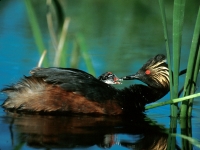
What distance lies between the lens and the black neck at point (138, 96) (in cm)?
869

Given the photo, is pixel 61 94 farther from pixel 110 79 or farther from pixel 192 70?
pixel 192 70

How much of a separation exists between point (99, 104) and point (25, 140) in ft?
5.82

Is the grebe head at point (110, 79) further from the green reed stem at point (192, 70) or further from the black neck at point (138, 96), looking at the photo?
the green reed stem at point (192, 70)

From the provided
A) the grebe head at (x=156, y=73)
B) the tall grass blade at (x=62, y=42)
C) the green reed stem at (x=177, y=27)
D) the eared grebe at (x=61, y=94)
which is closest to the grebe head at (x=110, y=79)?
the grebe head at (x=156, y=73)

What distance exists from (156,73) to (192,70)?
47.5 inches

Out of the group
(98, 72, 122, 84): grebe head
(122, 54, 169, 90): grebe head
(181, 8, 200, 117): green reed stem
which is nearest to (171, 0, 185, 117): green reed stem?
(181, 8, 200, 117): green reed stem

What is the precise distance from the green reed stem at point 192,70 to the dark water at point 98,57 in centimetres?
17

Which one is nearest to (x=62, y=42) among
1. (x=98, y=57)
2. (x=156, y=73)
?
(x=156, y=73)

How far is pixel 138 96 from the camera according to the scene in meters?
8.87

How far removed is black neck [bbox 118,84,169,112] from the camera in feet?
28.5

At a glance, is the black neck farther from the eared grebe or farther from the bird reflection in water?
the bird reflection in water

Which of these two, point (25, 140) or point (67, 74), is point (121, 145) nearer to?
point (25, 140)

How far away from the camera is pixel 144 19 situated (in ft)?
48.8

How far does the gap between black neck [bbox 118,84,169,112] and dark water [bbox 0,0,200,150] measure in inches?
5.7
